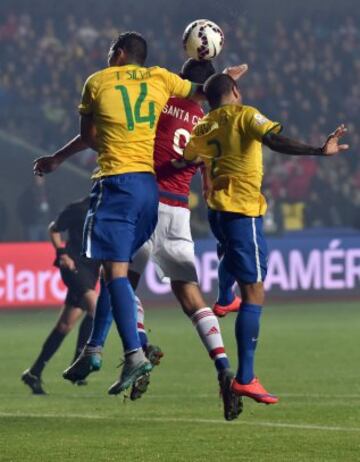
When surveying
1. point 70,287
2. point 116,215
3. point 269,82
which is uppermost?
point 269,82

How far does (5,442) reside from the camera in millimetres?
9867

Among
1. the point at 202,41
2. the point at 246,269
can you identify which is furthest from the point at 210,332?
the point at 202,41

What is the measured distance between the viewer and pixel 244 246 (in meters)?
9.59

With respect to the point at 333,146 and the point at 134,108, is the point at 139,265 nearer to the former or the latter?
the point at 134,108

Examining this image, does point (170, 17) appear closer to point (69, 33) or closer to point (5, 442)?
point (69, 33)

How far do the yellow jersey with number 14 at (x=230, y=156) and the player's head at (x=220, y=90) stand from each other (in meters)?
0.05

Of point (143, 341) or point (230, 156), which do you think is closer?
point (230, 156)

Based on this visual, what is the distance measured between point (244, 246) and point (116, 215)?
895 millimetres

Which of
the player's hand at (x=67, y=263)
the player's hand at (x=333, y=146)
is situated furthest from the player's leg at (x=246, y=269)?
the player's hand at (x=67, y=263)

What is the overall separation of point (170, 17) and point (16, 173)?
6.22 metres

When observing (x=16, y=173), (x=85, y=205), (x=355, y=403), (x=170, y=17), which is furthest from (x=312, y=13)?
(x=355, y=403)

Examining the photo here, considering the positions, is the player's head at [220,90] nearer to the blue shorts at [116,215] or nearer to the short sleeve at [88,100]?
the blue shorts at [116,215]

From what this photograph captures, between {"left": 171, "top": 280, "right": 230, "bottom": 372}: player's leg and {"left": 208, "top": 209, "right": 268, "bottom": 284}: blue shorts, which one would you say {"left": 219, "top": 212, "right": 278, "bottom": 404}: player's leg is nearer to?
{"left": 208, "top": 209, "right": 268, "bottom": 284}: blue shorts

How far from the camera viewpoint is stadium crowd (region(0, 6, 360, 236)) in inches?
1040
